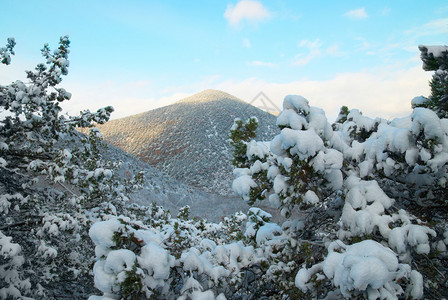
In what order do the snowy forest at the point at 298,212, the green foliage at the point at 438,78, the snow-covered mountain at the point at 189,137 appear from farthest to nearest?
the snow-covered mountain at the point at 189,137, the green foliage at the point at 438,78, the snowy forest at the point at 298,212

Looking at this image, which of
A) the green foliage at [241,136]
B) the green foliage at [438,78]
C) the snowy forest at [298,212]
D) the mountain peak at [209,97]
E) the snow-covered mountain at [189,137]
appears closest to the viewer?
the snowy forest at [298,212]

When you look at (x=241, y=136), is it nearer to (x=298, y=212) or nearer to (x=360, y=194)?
(x=298, y=212)

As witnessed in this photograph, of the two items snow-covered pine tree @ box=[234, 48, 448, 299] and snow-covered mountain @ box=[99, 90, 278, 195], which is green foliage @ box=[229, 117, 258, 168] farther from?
snow-covered mountain @ box=[99, 90, 278, 195]

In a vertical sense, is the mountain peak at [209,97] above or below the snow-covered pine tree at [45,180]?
above

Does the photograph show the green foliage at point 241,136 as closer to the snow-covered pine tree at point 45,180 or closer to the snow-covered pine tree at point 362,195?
the snow-covered pine tree at point 362,195

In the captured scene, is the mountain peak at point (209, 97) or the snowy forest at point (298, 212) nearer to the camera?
the snowy forest at point (298, 212)

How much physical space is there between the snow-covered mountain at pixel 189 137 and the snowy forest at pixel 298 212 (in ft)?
81.6

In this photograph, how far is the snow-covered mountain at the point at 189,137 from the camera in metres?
33.3

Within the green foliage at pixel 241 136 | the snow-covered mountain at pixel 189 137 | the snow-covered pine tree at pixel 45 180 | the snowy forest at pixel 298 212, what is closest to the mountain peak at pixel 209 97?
the snow-covered mountain at pixel 189 137

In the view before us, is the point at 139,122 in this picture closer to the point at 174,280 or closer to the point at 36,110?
the point at 36,110

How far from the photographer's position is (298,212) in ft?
10.9

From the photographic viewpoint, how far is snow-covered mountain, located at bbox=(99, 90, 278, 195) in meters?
33.3

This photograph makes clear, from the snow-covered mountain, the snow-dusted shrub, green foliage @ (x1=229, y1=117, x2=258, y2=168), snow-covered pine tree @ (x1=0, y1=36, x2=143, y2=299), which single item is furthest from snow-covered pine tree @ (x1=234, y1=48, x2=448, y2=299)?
the snow-covered mountain

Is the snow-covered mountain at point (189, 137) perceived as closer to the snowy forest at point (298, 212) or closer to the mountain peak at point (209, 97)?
the mountain peak at point (209, 97)
